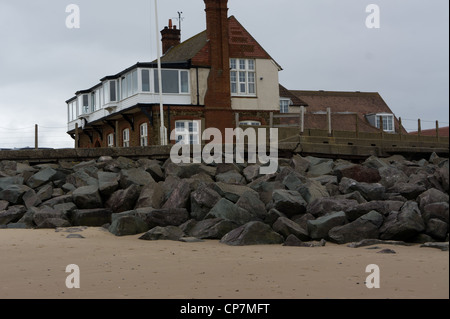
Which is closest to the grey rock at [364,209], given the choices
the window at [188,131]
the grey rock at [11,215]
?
the grey rock at [11,215]

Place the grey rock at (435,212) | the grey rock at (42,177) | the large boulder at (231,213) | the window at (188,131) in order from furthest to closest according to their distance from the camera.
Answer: the window at (188,131)
the grey rock at (42,177)
the large boulder at (231,213)
the grey rock at (435,212)

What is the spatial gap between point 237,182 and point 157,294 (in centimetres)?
859

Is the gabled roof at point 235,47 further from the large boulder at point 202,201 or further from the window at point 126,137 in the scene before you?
the large boulder at point 202,201

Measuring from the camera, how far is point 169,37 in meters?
42.8

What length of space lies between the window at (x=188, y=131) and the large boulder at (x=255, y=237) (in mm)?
23433

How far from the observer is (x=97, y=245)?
33.7 feet

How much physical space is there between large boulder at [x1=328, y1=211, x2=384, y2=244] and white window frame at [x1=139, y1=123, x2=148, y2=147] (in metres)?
24.9

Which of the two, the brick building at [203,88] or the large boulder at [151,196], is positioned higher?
the brick building at [203,88]

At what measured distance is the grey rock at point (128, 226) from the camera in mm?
11367

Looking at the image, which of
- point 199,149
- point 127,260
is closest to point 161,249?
point 127,260

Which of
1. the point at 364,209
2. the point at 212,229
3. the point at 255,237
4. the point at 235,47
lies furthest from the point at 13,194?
the point at 235,47

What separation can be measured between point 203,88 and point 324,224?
24942 mm

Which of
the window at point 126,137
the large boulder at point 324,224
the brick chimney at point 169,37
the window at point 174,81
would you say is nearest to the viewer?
the large boulder at point 324,224

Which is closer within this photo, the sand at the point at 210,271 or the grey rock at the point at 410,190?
the sand at the point at 210,271
